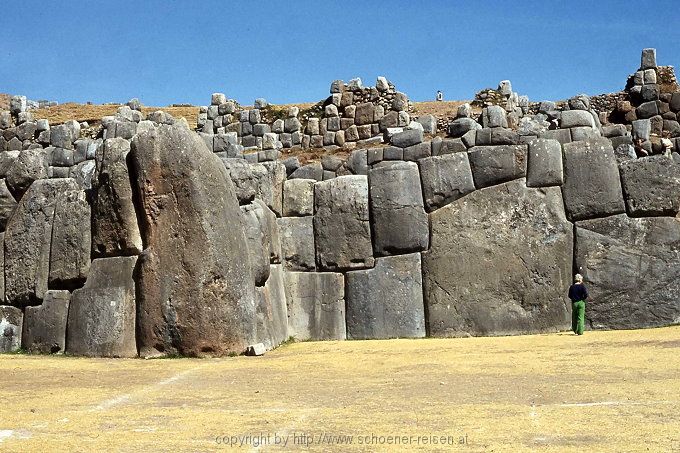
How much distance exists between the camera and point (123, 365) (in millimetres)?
9930

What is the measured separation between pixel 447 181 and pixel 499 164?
0.84 meters

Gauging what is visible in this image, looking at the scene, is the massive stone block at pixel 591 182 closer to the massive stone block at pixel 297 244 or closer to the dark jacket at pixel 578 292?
the dark jacket at pixel 578 292

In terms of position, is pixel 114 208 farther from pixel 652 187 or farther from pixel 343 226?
pixel 652 187

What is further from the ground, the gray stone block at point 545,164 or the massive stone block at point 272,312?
the gray stone block at point 545,164

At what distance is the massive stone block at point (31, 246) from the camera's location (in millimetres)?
12039

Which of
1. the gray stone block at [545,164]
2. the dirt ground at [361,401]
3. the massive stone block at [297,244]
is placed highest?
the gray stone block at [545,164]

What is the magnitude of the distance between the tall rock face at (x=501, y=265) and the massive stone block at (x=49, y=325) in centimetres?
531

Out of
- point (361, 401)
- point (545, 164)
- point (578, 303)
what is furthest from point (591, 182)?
point (361, 401)

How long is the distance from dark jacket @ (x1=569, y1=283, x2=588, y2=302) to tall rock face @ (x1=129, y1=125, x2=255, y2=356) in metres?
4.72

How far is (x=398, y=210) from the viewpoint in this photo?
537 inches

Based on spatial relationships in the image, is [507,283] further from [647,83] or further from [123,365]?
[647,83]

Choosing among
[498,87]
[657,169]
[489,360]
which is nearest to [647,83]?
[498,87]

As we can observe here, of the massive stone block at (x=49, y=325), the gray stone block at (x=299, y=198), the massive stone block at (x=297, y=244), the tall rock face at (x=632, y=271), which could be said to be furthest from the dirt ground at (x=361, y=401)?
the gray stone block at (x=299, y=198)

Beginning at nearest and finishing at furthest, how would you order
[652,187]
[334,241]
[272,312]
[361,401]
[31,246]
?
[361,401], [31,246], [272,312], [652,187], [334,241]
